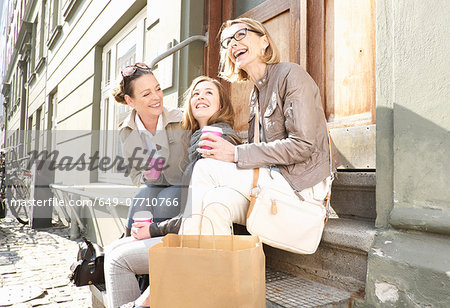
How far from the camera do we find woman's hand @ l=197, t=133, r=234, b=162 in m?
1.69

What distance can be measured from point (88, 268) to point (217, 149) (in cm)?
128

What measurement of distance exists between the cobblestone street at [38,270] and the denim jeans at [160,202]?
124cm

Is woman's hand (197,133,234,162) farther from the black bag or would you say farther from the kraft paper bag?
the black bag

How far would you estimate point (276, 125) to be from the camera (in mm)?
1834

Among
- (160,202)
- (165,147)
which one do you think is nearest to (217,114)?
(165,147)

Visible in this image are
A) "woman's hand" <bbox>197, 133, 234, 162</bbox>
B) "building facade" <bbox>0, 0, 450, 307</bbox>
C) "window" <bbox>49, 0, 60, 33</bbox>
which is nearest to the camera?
"building facade" <bbox>0, 0, 450, 307</bbox>

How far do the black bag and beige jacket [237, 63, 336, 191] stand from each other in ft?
4.26

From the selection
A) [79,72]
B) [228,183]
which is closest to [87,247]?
[228,183]

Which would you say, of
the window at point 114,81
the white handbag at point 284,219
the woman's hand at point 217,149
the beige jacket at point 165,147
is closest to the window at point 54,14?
the window at point 114,81

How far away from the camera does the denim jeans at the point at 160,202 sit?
2176 mm

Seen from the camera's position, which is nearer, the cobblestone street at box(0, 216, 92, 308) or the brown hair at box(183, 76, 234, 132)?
the brown hair at box(183, 76, 234, 132)

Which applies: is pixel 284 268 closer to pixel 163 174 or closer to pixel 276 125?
pixel 276 125

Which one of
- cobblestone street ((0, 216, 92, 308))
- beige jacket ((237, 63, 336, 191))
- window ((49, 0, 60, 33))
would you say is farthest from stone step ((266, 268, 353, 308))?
window ((49, 0, 60, 33))

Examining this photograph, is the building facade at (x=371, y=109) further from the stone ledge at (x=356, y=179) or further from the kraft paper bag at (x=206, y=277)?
the kraft paper bag at (x=206, y=277)
